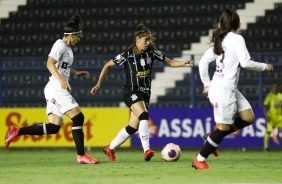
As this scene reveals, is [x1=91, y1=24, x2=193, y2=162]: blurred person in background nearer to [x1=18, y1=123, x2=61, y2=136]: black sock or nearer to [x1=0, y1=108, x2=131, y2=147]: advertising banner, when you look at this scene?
[x1=18, y1=123, x2=61, y2=136]: black sock

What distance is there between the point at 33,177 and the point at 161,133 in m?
8.87

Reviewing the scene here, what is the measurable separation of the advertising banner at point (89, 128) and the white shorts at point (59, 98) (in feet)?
20.7

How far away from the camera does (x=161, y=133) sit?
59.6ft

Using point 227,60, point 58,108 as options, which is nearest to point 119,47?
point 58,108

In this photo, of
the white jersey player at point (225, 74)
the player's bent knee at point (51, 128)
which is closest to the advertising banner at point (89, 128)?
the player's bent knee at point (51, 128)

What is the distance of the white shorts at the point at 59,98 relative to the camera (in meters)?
11.6

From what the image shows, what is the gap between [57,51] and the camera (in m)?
11.6

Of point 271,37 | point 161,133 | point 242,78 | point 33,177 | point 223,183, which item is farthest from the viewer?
point 271,37

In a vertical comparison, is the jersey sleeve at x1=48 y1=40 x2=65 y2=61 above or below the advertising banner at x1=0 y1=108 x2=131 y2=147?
above

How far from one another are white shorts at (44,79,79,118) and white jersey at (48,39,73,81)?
0.15 metres

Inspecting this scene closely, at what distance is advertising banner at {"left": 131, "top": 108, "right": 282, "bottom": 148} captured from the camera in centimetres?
1784

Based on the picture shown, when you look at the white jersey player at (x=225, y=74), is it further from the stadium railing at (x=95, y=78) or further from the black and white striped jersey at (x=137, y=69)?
the stadium railing at (x=95, y=78)

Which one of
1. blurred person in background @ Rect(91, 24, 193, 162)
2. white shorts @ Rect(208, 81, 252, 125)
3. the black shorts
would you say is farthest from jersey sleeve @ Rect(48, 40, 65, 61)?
white shorts @ Rect(208, 81, 252, 125)

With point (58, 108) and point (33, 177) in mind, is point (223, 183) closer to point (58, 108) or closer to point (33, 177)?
point (33, 177)
